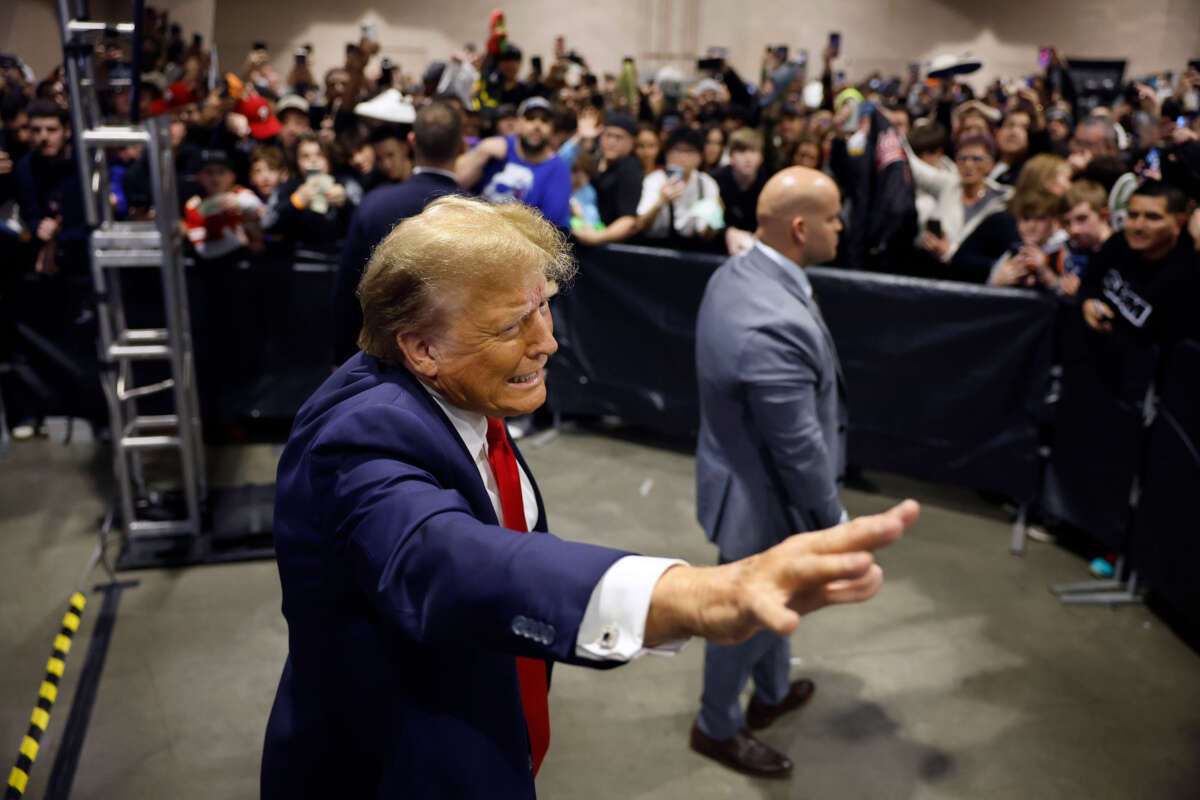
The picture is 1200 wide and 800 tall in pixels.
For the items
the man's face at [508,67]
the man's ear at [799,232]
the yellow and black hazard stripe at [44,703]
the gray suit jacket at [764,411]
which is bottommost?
the yellow and black hazard stripe at [44,703]

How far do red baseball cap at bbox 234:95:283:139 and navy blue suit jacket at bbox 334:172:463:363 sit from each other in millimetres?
5860

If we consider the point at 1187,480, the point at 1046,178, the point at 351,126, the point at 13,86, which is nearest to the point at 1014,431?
the point at 1187,480

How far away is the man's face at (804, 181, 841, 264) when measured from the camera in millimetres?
2766

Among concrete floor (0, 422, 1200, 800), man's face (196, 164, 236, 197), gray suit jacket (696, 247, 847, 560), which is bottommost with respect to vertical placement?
concrete floor (0, 422, 1200, 800)

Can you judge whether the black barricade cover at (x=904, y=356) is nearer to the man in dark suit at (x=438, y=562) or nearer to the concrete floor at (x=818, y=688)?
the concrete floor at (x=818, y=688)

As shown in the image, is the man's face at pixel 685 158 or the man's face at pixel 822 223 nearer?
the man's face at pixel 822 223

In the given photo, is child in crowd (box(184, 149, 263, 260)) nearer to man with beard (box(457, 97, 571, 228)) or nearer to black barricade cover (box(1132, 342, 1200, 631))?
man with beard (box(457, 97, 571, 228))

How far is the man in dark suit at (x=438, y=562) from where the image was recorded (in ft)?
3.32

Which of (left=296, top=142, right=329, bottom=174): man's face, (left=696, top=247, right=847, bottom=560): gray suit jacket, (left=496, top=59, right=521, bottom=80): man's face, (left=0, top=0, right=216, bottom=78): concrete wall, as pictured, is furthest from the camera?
(left=496, top=59, right=521, bottom=80): man's face

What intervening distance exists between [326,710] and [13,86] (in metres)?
9.31

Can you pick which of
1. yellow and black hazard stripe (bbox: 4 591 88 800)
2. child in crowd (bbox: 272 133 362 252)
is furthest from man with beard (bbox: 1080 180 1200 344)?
yellow and black hazard stripe (bbox: 4 591 88 800)

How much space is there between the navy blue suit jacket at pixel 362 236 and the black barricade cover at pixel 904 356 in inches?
57.5

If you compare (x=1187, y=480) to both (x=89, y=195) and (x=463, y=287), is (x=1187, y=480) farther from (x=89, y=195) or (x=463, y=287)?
(x=89, y=195)

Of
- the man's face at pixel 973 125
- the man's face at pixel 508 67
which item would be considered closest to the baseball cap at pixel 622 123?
the man's face at pixel 973 125
